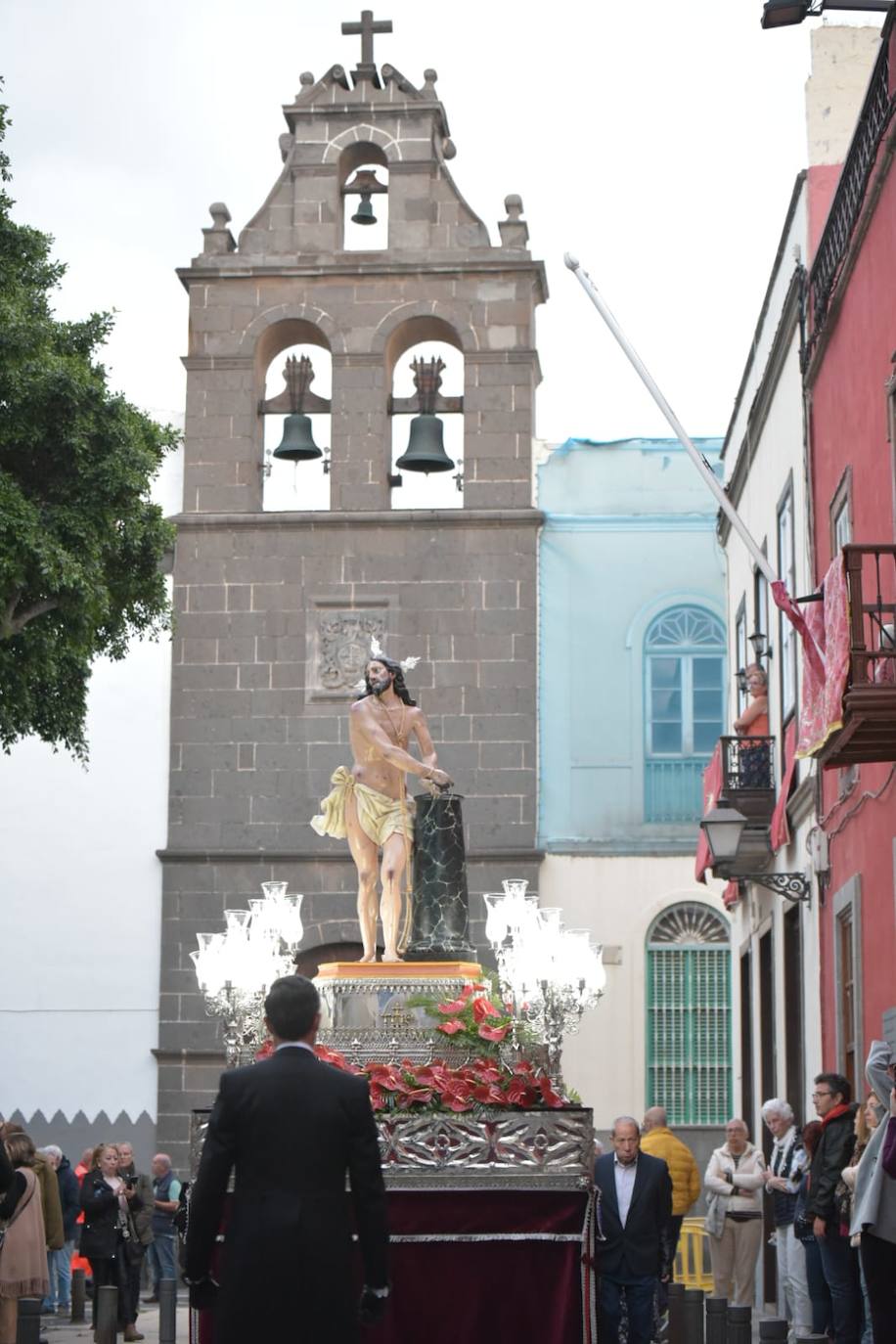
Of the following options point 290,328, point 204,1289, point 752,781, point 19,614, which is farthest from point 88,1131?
point 204,1289

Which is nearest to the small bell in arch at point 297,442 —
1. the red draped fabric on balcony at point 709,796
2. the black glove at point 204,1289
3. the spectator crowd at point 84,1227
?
the red draped fabric on balcony at point 709,796

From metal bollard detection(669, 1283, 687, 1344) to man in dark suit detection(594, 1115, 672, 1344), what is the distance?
37 cm

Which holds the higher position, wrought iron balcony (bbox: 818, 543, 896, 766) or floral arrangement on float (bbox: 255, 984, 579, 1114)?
wrought iron balcony (bbox: 818, 543, 896, 766)

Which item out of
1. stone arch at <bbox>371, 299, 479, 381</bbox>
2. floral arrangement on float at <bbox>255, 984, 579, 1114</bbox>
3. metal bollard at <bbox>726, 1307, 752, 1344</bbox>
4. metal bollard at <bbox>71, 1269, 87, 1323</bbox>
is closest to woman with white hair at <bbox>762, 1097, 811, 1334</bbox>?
metal bollard at <bbox>726, 1307, 752, 1344</bbox>

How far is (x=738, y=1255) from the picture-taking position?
15492 millimetres

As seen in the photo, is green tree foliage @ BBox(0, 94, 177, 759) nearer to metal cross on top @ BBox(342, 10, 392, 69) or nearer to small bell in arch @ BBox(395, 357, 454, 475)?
small bell in arch @ BBox(395, 357, 454, 475)

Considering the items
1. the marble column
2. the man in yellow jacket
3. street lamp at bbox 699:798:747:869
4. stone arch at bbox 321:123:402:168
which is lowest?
the man in yellow jacket

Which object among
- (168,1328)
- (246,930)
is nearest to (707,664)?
(246,930)

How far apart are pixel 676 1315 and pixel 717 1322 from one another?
304 mm

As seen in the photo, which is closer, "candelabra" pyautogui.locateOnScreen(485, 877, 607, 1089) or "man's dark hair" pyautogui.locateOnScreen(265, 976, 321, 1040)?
"man's dark hair" pyautogui.locateOnScreen(265, 976, 321, 1040)

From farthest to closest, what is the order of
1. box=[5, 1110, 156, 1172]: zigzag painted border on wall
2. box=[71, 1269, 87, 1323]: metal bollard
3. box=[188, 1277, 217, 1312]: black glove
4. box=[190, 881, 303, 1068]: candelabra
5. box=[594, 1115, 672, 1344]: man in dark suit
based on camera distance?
box=[5, 1110, 156, 1172]: zigzag painted border on wall → box=[71, 1269, 87, 1323]: metal bollard → box=[190, 881, 303, 1068]: candelabra → box=[594, 1115, 672, 1344]: man in dark suit → box=[188, 1277, 217, 1312]: black glove

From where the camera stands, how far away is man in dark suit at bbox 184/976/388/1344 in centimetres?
623

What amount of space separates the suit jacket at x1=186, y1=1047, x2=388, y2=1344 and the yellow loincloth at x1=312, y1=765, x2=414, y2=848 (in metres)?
8.43

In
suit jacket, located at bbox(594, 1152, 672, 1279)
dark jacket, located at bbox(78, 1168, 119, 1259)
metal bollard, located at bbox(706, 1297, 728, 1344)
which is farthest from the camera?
dark jacket, located at bbox(78, 1168, 119, 1259)
